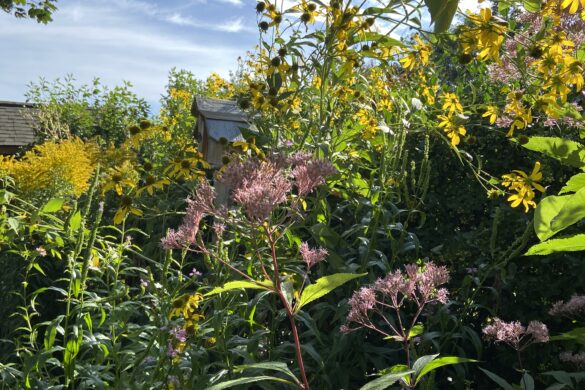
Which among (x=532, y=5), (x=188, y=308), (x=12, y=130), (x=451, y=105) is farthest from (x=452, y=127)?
(x=12, y=130)

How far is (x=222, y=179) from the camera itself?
1.37 m

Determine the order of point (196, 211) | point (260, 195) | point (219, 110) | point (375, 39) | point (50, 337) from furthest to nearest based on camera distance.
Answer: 1. point (219, 110)
2. point (375, 39)
3. point (50, 337)
4. point (196, 211)
5. point (260, 195)

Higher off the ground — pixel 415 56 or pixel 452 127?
pixel 415 56

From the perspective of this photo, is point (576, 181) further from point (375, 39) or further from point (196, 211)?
point (375, 39)

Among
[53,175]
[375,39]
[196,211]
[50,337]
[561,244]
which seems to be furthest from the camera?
[53,175]

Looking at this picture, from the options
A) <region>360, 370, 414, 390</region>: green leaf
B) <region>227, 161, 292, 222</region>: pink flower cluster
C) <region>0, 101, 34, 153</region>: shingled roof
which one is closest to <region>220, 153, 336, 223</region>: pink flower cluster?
<region>227, 161, 292, 222</region>: pink flower cluster

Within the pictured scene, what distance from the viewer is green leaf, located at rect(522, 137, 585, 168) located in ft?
3.81

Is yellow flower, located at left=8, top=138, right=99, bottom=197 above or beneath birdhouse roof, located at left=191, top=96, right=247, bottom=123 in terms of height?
beneath

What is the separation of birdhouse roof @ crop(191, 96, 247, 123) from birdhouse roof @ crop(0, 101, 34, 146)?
12915mm

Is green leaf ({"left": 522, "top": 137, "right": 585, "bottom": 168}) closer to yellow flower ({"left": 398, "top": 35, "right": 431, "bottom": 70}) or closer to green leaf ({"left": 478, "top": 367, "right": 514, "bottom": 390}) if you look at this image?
green leaf ({"left": 478, "top": 367, "right": 514, "bottom": 390})

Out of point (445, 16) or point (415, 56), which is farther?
point (415, 56)

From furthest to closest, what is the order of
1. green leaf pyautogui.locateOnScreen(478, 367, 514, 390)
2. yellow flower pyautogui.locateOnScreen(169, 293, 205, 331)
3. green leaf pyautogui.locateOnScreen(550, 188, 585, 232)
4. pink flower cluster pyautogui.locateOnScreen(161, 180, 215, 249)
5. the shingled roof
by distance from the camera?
the shingled roof < yellow flower pyautogui.locateOnScreen(169, 293, 205, 331) < green leaf pyautogui.locateOnScreen(478, 367, 514, 390) < pink flower cluster pyautogui.locateOnScreen(161, 180, 215, 249) < green leaf pyautogui.locateOnScreen(550, 188, 585, 232)

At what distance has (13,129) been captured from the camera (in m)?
18.1

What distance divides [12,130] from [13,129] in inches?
2.8
